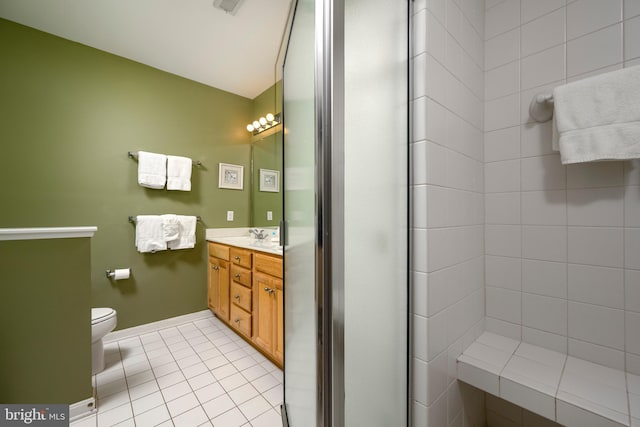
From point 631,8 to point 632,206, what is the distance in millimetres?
677

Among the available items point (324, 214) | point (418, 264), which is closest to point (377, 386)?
point (418, 264)

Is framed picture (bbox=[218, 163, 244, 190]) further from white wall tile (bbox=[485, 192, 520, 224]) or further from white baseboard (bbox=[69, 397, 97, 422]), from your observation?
white wall tile (bbox=[485, 192, 520, 224])

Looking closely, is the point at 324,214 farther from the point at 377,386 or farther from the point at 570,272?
the point at 570,272

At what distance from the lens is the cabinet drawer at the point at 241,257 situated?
184 cm

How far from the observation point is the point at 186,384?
1520 mm

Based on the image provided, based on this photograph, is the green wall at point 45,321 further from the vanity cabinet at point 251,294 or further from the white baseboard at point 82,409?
the vanity cabinet at point 251,294

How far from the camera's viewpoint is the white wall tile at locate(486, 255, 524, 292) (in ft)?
3.52

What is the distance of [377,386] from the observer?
0.68 metres

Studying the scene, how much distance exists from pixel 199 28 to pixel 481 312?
8.40 feet

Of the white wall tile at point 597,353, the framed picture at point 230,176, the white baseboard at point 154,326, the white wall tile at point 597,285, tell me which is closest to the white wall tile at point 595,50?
the white wall tile at point 597,285

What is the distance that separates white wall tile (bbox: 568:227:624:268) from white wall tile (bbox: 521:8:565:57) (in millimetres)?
755

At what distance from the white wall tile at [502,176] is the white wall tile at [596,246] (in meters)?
0.26

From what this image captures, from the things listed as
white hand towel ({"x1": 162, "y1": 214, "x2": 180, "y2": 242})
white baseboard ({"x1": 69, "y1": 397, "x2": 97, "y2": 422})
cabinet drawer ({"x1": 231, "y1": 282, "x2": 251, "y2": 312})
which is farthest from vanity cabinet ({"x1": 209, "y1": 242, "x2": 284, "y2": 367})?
white baseboard ({"x1": 69, "y1": 397, "x2": 97, "y2": 422})

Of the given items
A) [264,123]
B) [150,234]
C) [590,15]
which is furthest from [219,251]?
[590,15]
